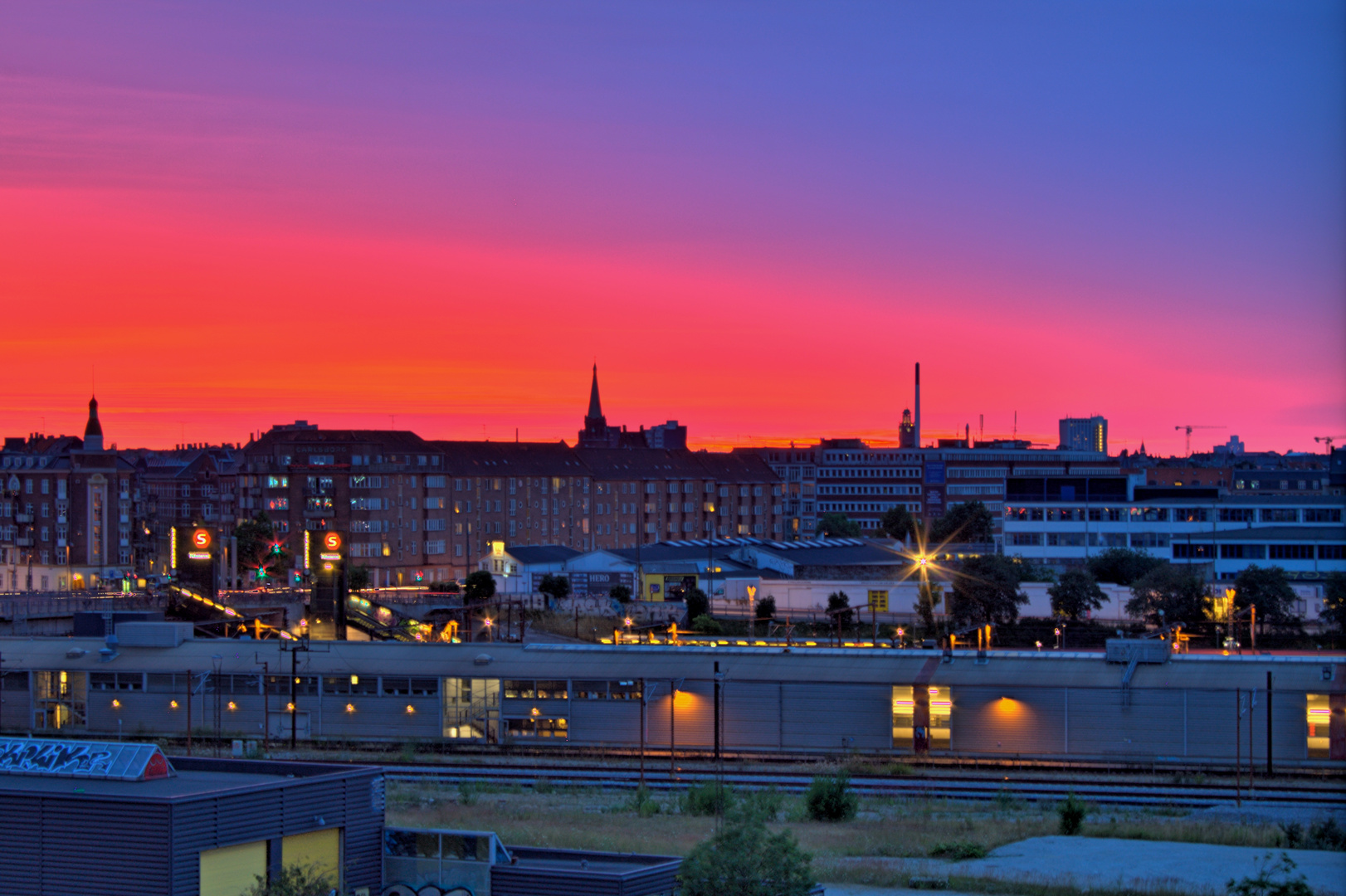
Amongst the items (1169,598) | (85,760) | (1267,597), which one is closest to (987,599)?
(1169,598)

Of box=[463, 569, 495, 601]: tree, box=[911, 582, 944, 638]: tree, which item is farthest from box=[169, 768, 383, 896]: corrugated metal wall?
box=[463, 569, 495, 601]: tree

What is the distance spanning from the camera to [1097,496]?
4978 inches

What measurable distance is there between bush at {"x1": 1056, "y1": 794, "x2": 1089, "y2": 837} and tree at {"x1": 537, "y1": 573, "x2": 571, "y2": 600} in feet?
249

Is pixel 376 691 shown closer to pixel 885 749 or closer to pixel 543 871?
pixel 885 749

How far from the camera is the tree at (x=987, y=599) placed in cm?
9988

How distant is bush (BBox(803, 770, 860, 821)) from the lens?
40125 millimetres

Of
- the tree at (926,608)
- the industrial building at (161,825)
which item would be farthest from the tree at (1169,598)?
the industrial building at (161,825)

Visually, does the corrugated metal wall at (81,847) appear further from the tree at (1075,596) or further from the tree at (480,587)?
the tree at (1075,596)

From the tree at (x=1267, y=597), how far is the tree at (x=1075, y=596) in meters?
9.29

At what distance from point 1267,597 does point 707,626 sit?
115 ft

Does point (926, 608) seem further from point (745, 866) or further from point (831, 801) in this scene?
point (745, 866)

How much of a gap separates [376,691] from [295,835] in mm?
30203

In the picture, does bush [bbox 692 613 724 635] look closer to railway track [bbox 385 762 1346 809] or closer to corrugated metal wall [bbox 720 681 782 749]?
corrugated metal wall [bbox 720 681 782 749]

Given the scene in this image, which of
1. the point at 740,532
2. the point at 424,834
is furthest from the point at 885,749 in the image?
the point at 740,532
